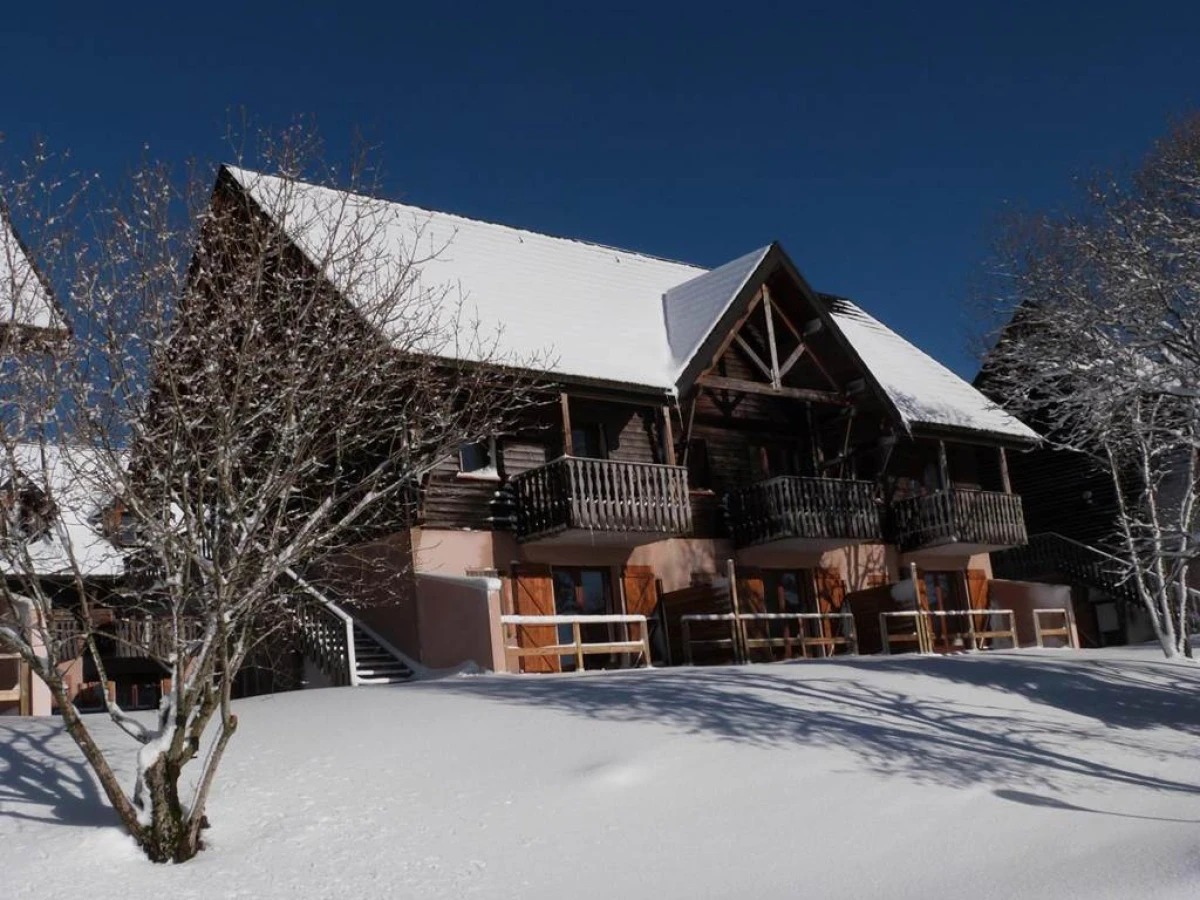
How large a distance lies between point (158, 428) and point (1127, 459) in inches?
911

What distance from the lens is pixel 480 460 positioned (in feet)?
75.4

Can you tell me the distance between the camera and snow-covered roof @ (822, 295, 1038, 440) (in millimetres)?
29922

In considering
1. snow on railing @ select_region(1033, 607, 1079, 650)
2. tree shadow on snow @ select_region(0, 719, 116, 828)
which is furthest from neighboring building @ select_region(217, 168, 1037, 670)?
tree shadow on snow @ select_region(0, 719, 116, 828)

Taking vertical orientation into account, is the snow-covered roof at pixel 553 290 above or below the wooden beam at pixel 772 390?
above

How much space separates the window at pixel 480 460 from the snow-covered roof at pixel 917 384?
9.11m

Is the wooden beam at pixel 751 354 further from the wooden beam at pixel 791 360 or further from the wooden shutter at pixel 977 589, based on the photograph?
the wooden shutter at pixel 977 589

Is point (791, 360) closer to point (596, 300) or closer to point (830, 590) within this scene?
point (596, 300)

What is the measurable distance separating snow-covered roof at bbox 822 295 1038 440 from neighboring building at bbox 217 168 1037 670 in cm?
12

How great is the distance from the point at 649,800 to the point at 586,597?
1257cm

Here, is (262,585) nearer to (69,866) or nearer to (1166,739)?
(69,866)

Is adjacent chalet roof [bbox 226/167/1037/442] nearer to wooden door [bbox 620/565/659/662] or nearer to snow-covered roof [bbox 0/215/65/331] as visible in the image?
wooden door [bbox 620/565/659/662]

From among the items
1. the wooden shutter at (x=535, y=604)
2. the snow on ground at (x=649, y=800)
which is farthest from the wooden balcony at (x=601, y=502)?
the snow on ground at (x=649, y=800)

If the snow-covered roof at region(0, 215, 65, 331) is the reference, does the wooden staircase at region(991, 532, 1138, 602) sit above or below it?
below

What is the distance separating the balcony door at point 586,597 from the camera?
23.4 metres
